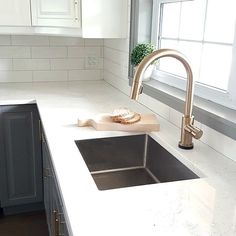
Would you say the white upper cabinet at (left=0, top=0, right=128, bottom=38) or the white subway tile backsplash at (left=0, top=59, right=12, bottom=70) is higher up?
the white upper cabinet at (left=0, top=0, right=128, bottom=38)

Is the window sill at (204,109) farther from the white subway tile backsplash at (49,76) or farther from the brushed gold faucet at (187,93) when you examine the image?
the white subway tile backsplash at (49,76)

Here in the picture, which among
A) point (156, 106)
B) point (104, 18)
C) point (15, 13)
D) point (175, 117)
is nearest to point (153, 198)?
point (175, 117)

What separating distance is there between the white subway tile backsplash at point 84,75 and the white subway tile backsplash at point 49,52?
0.57 feet

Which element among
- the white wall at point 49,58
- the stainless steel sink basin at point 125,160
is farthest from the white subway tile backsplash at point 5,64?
the stainless steel sink basin at point 125,160

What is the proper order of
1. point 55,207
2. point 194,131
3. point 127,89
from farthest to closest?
point 127,89, point 55,207, point 194,131

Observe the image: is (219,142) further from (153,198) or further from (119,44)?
(119,44)

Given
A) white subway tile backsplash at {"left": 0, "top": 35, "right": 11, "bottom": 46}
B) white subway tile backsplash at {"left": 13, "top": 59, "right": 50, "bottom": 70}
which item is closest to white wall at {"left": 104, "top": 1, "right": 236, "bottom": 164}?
white subway tile backsplash at {"left": 13, "top": 59, "right": 50, "bottom": 70}

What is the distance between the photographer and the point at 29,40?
2.61 meters

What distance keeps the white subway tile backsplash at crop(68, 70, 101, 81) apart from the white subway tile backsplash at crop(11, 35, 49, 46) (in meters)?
0.34

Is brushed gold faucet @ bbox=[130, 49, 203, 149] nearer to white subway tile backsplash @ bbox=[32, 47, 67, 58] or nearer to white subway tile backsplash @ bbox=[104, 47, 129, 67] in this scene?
white subway tile backsplash @ bbox=[104, 47, 129, 67]

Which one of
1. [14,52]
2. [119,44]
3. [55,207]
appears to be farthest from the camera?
[14,52]

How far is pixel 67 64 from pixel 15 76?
1.47ft

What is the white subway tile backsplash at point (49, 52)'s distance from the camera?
A: 265cm

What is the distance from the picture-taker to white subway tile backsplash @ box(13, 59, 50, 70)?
2.64m
